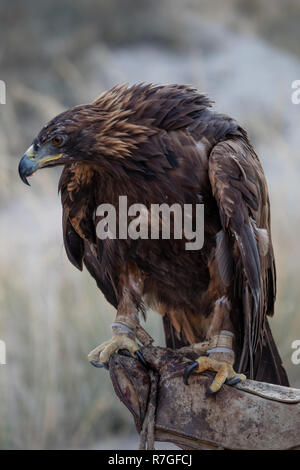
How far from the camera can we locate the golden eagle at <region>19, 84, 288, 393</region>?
153 cm

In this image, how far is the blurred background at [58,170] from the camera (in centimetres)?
312

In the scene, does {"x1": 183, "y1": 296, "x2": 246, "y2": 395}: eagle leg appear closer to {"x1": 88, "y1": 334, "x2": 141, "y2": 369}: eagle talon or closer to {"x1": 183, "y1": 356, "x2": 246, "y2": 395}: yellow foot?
{"x1": 183, "y1": 356, "x2": 246, "y2": 395}: yellow foot

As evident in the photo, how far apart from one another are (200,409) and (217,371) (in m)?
0.11

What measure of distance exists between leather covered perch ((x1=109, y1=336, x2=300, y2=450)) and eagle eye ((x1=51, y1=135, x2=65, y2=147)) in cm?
55

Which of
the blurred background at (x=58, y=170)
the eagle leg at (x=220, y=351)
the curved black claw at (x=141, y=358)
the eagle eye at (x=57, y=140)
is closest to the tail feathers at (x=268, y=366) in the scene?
the eagle leg at (x=220, y=351)

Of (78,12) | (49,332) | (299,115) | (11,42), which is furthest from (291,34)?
(49,332)

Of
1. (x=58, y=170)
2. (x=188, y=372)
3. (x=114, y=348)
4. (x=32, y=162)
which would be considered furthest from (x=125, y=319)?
(x=58, y=170)

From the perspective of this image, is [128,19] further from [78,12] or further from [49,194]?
[49,194]

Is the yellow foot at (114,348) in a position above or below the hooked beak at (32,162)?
below

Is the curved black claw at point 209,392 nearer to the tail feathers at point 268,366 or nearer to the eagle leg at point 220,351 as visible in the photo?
the eagle leg at point 220,351

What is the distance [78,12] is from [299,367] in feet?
11.9

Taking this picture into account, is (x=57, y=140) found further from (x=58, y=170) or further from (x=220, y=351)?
(x=58, y=170)

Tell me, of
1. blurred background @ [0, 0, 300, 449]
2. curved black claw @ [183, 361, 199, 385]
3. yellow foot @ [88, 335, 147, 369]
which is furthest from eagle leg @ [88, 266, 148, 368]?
blurred background @ [0, 0, 300, 449]

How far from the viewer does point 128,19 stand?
539 centimetres
